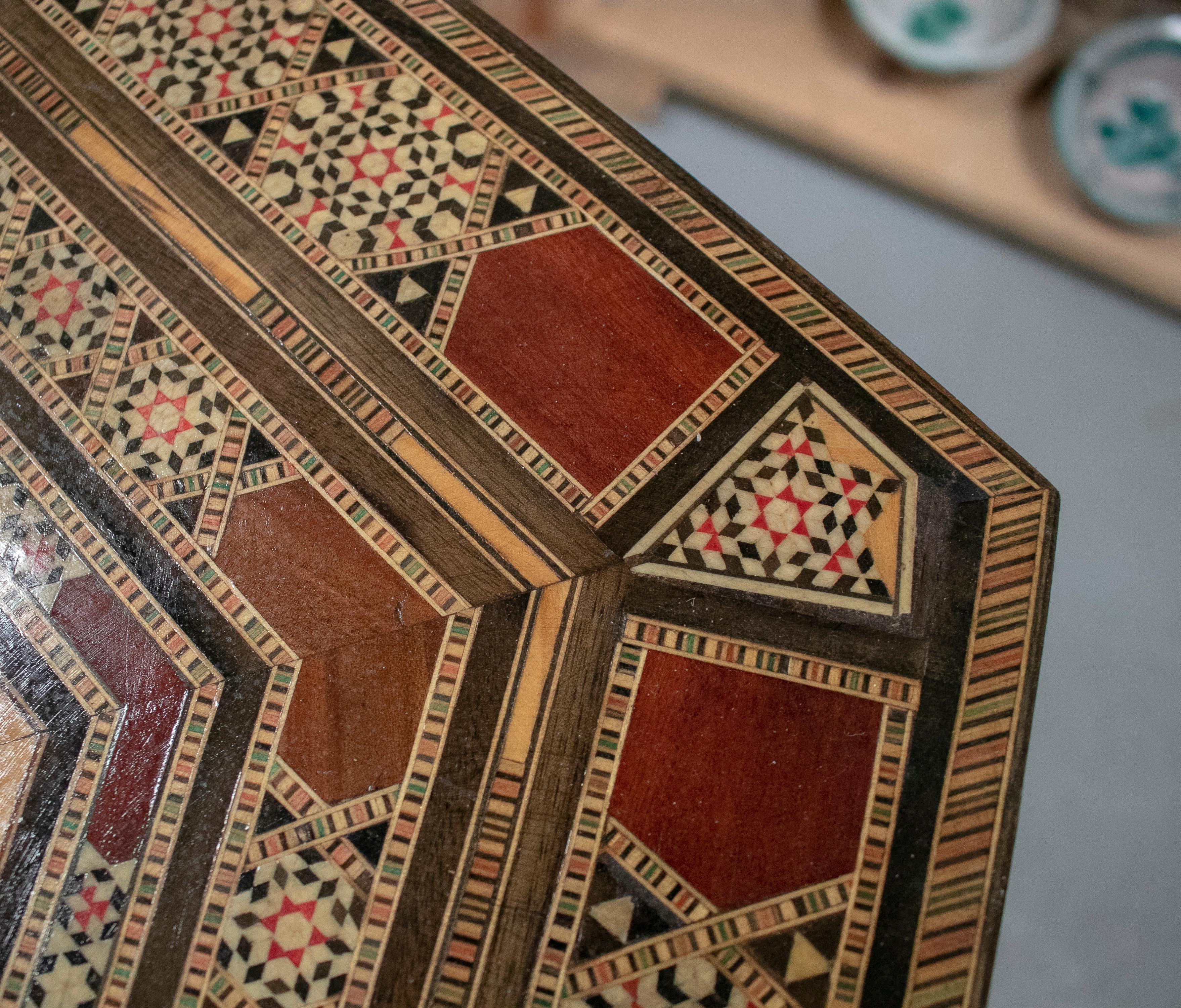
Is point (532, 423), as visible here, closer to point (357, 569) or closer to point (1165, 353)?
point (357, 569)

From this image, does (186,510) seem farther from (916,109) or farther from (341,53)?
(916,109)

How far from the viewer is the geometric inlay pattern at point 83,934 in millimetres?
1122

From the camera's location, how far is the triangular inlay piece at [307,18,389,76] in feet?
4.67

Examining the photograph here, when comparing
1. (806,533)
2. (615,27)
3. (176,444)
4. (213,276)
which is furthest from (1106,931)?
(213,276)

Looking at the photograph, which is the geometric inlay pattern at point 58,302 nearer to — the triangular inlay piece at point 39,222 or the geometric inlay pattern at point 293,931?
the triangular inlay piece at point 39,222

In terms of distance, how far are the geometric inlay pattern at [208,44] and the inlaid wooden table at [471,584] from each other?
2.3 inches

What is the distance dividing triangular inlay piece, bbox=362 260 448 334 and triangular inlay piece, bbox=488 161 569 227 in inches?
4.2

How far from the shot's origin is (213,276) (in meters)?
1.33

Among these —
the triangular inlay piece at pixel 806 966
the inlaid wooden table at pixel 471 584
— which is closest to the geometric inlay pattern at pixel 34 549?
the inlaid wooden table at pixel 471 584

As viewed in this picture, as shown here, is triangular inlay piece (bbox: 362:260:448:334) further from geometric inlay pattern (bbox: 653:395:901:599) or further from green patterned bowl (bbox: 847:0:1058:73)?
green patterned bowl (bbox: 847:0:1058:73)

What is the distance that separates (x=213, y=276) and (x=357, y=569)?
18.7 inches

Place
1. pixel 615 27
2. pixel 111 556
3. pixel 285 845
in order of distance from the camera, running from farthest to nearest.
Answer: pixel 111 556 < pixel 285 845 < pixel 615 27

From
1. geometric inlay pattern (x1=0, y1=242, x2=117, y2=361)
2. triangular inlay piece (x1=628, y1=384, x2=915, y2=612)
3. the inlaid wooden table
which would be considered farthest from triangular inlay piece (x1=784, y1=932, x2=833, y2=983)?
geometric inlay pattern (x1=0, y1=242, x2=117, y2=361)

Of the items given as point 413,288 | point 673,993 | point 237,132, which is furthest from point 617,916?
point 237,132
